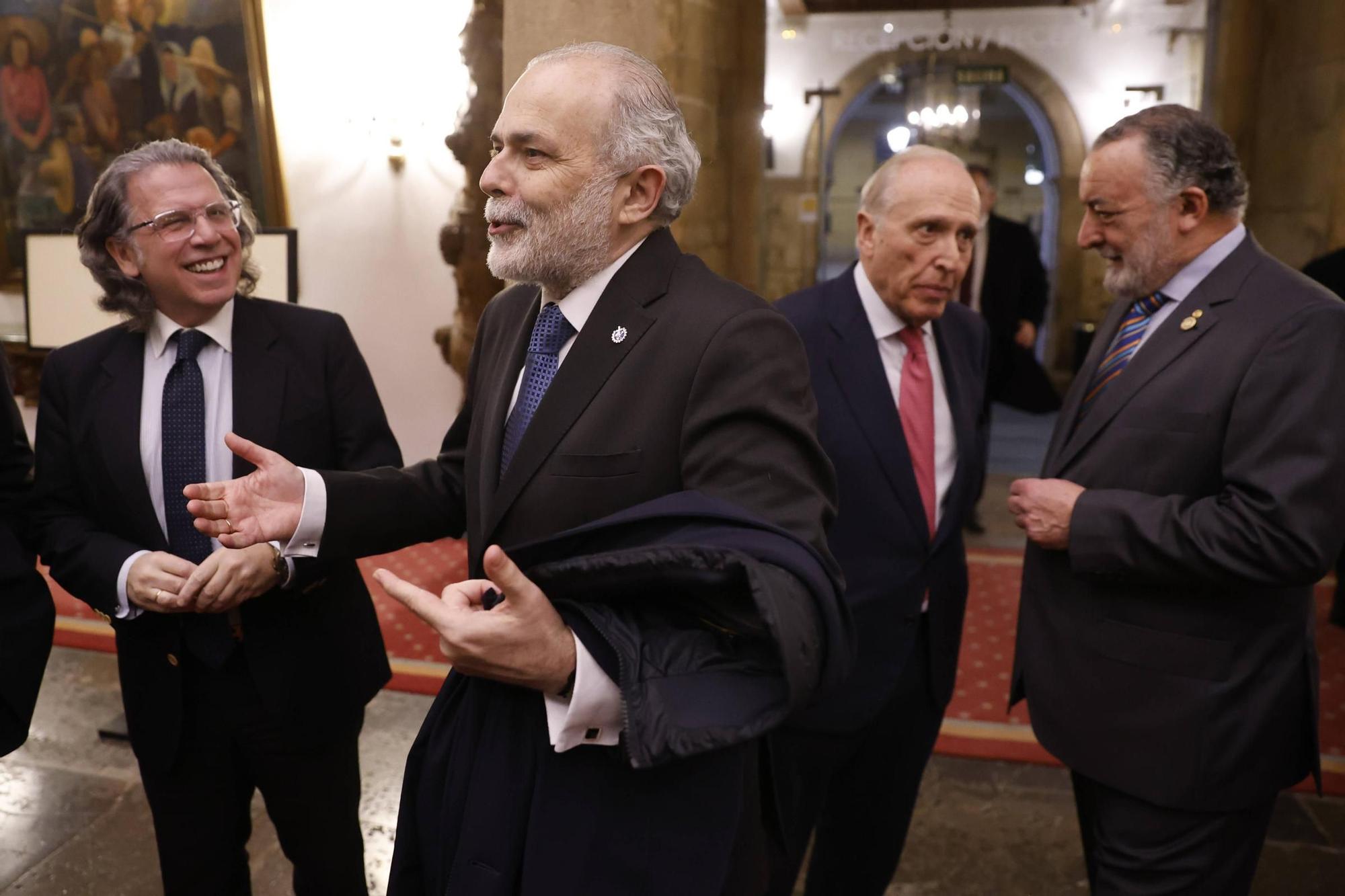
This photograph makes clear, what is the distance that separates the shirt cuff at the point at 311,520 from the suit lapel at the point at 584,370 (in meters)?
0.37

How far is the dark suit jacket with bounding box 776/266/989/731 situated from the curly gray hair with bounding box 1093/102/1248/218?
70 cm

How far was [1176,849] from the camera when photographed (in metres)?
2.08

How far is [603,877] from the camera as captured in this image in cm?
134

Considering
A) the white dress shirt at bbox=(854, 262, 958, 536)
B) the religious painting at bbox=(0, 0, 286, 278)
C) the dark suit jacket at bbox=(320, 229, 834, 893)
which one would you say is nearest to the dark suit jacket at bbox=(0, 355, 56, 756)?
the dark suit jacket at bbox=(320, 229, 834, 893)

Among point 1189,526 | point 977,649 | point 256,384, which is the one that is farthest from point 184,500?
point 977,649

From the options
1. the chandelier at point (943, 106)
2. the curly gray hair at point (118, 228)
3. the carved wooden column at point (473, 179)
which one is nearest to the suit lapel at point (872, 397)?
the curly gray hair at point (118, 228)

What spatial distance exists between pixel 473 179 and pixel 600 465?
4744 mm

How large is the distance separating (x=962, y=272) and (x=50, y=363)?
6.77ft

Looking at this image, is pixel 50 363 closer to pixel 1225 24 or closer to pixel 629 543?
pixel 629 543

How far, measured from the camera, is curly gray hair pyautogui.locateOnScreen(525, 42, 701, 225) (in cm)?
157

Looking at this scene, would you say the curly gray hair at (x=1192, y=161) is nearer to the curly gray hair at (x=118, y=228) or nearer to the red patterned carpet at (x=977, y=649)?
the curly gray hair at (x=118, y=228)

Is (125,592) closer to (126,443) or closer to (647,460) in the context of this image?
(126,443)

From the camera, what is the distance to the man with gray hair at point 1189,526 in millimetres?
1906

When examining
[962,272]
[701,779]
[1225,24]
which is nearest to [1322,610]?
[1225,24]
